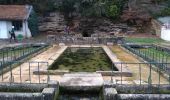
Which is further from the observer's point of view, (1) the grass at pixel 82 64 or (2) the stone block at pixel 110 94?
(1) the grass at pixel 82 64

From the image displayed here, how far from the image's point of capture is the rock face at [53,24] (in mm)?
45750

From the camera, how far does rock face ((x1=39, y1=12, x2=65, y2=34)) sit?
45750mm

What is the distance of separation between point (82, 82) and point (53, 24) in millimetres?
32161

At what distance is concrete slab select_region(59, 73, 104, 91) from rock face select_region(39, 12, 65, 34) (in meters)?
30.3

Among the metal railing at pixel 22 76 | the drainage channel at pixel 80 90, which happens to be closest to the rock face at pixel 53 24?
the metal railing at pixel 22 76

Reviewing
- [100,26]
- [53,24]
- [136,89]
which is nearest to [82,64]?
[136,89]

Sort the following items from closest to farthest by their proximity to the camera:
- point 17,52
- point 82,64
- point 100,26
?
point 82,64 → point 17,52 → point 100,26

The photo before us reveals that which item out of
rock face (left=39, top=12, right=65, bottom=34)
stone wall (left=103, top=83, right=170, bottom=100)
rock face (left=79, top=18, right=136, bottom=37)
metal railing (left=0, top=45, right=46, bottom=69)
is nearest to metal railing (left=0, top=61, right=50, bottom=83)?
stone wall (left=103, top=83, right=170, bottom=100)

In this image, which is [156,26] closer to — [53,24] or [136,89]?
[53,24]

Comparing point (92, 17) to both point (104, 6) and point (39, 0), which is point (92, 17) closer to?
point (104, 6)

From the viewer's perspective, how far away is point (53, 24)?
4591 cm

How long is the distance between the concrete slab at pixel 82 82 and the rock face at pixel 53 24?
99.4 feet

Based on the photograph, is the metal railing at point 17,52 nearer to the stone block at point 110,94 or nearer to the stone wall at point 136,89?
the stone wall at point 136,89

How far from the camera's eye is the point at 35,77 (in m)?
16.3
